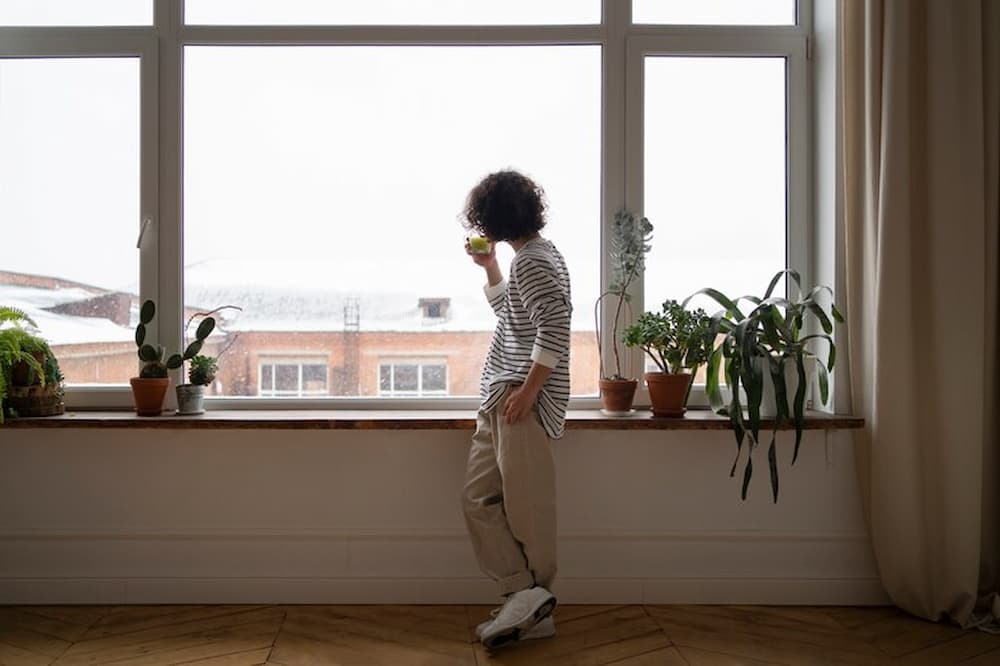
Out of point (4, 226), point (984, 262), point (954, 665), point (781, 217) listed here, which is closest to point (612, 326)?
point (781, 217)

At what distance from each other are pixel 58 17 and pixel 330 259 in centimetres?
125

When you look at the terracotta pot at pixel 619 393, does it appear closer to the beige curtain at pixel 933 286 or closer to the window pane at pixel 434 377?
the window pane at pixel 434 377

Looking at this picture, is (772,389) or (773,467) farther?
(772,389)

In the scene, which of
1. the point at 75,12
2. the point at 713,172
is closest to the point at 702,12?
the point at 713,172

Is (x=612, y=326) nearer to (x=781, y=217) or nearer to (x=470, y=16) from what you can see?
(x=781, y=217)

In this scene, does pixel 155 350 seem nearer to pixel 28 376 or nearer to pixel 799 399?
pixel 28 376

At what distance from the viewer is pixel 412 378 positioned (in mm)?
3111

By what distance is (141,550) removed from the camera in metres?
2.90

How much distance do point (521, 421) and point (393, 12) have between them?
1530mm

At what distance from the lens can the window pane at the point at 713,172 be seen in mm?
3113

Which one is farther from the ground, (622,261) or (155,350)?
(622,261)

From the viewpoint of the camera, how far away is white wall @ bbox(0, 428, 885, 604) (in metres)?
2.90

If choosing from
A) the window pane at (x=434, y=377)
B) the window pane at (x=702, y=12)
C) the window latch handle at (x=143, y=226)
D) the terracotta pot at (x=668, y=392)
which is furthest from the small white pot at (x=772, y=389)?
the window latch handle at (x=143, y=226)

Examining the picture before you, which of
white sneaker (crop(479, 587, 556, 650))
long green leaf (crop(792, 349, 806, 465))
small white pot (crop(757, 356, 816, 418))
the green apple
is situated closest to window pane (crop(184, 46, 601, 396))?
the green apple
